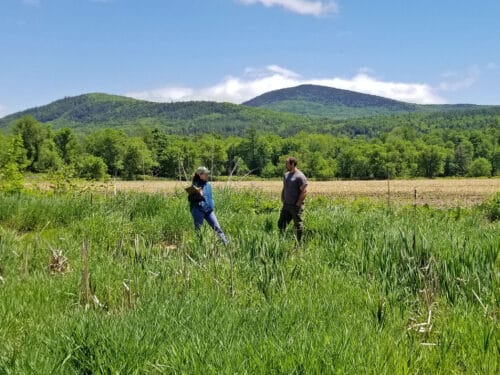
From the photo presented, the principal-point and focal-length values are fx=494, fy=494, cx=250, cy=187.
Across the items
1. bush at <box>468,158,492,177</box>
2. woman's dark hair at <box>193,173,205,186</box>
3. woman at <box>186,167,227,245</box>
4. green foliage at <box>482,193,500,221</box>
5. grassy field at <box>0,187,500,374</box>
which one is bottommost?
bush at <box>468,158,492,177</box>

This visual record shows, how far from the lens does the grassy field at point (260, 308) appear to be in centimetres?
297

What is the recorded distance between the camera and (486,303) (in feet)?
14.5

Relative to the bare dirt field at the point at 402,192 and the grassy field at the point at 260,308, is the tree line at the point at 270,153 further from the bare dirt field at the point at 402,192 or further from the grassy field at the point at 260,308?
the grassy field at the point at 260,308

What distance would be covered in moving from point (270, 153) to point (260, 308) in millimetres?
85806

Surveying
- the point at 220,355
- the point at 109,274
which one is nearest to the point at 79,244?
the point at 109,274

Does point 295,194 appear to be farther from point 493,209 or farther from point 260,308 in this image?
point 493,209

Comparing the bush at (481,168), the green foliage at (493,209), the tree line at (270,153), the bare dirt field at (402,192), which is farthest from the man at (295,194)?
the bush at (481,168)

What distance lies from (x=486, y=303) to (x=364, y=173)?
242 feet

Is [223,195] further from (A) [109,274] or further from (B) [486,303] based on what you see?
(B) [486,303]

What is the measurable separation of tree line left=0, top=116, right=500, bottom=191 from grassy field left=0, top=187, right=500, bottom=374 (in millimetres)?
41184

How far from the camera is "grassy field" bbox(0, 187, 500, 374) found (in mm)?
2975

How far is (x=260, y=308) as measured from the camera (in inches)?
153

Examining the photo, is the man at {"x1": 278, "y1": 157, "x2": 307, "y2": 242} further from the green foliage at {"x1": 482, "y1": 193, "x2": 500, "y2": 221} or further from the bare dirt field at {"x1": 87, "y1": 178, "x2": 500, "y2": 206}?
the green foliage at {"x1": 482, "y1": 193, "x2": 500, "y2": 221}

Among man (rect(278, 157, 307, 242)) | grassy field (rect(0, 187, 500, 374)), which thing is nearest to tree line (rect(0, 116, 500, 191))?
man (rect(278, 157, 307, 242))
